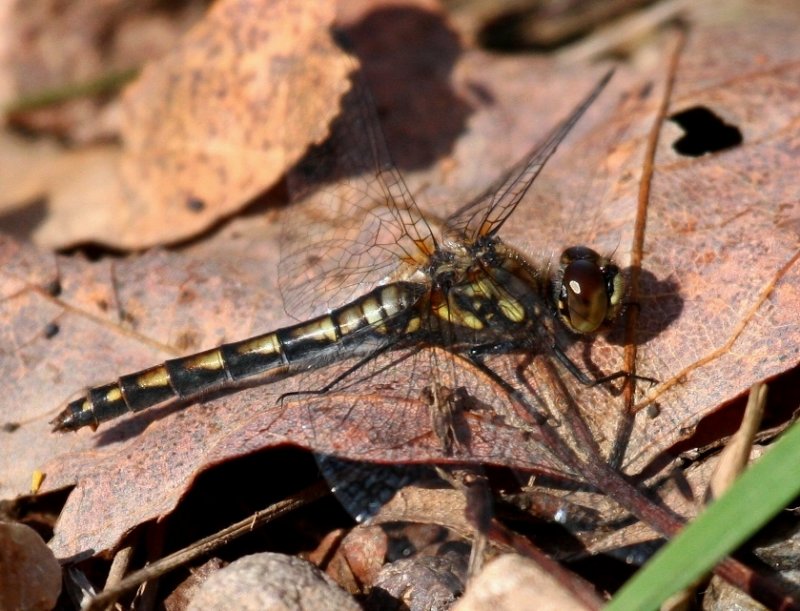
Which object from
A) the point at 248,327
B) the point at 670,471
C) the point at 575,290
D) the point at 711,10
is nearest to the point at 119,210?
the point at 248,327

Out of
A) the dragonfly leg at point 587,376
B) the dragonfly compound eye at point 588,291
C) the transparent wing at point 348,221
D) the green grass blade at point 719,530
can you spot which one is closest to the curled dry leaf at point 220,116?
the transparent wing at point 348,221

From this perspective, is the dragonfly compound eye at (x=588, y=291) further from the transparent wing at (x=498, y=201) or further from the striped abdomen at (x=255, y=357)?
the striped abdomen at (x=255, y=357)

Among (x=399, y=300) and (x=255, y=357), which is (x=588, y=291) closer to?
(x=399, y=300)

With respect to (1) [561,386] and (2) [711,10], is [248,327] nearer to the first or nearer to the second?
(1) [561,386]

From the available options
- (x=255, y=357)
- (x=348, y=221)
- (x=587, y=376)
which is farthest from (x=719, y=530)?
(x=348, y=221)

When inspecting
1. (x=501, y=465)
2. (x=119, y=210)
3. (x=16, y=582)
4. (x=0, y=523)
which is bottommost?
(x=501, y=465)

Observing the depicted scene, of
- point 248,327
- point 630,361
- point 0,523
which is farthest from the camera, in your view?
point 248,327
